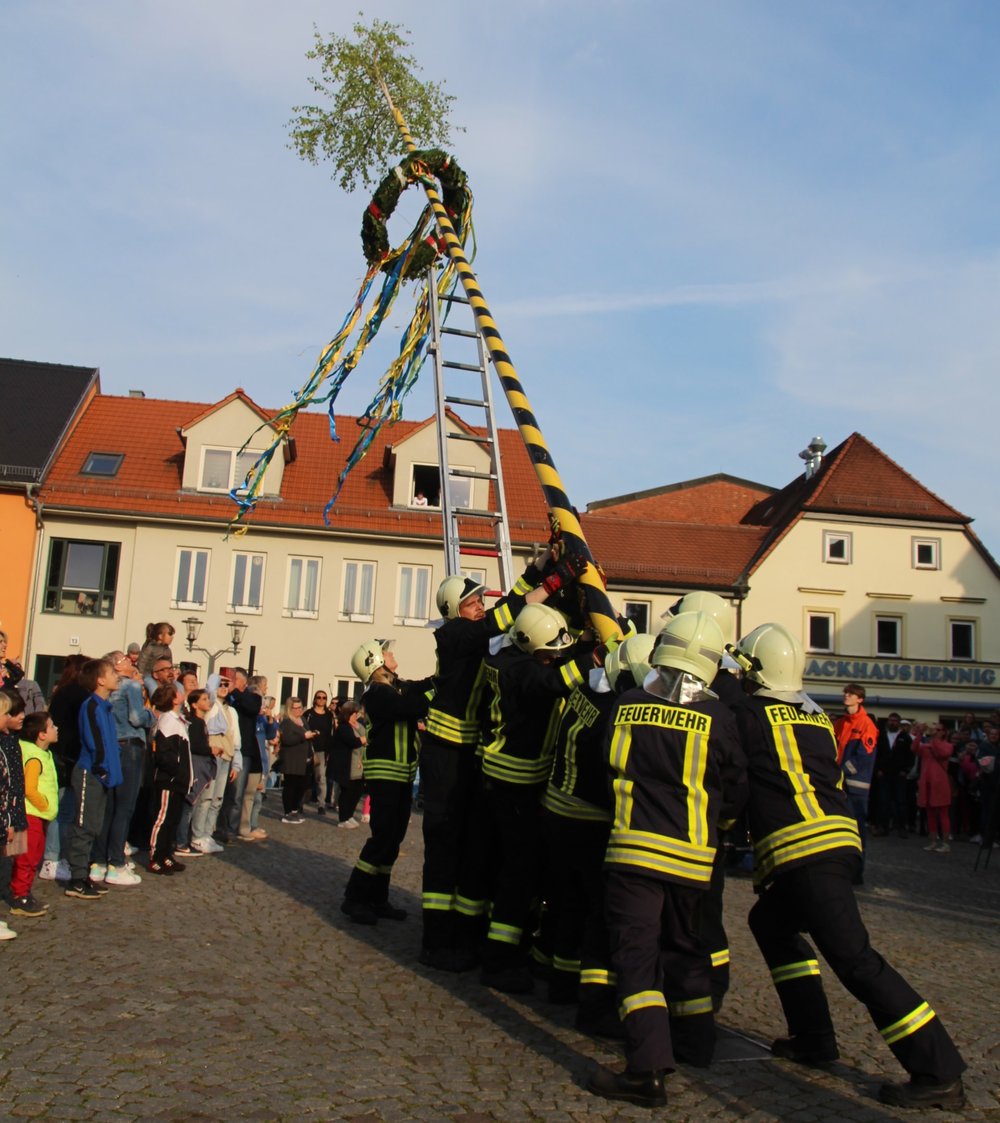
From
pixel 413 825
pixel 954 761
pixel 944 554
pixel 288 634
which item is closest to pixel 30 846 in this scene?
pixel 413 825

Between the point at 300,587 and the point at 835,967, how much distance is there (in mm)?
27084

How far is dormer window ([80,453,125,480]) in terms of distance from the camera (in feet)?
103

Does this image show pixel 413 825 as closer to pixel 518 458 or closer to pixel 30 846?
pixel 30 846

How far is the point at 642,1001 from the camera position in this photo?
464 centimetres

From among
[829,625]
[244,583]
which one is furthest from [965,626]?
[244,583]

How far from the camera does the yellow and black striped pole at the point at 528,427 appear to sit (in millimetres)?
6875

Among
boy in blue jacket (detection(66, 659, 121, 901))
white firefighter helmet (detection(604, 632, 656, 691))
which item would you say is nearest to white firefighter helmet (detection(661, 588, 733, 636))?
white firefighter helmet (detection(604, 632, 656, 691))

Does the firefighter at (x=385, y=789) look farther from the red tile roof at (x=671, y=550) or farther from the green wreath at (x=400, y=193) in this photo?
the red tile roof at (x=671, y=550)

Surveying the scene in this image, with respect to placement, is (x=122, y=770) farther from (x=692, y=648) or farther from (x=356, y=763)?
(x=356, y=763)

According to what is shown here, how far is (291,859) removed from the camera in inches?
457

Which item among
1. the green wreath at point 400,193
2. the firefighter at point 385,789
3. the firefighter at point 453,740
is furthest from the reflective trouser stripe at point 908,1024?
the green wreath at point 400,193

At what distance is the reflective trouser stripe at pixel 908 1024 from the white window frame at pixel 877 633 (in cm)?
3263

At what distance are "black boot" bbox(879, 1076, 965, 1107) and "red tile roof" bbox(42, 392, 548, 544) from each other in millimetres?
24146

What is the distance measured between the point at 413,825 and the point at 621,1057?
1152 cm
